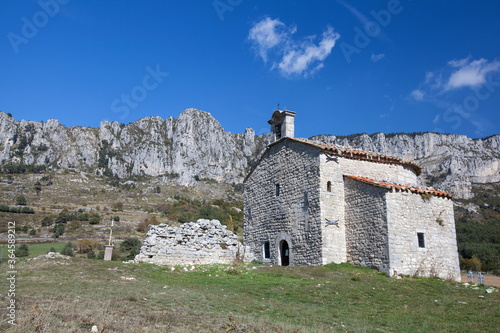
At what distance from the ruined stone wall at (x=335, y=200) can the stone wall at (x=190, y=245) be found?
4.77 m

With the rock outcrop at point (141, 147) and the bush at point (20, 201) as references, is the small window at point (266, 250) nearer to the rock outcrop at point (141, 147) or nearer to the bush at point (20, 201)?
the bush at point (20, 201)

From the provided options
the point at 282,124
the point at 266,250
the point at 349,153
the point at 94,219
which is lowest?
the point at 266,250

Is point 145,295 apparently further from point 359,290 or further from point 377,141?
point 377,141

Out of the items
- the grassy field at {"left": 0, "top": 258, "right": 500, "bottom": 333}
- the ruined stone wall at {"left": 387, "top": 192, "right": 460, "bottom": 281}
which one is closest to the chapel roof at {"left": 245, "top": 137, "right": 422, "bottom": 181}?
→ the ruined stone wall at {"left": 387, "top": 192, "right": 460, "bottom": 281}

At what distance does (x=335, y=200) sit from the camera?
67.4ft

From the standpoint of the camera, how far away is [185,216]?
70.9 m

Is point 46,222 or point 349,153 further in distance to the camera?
point 46,222

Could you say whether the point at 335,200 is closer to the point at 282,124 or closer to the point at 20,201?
the point at 282,124

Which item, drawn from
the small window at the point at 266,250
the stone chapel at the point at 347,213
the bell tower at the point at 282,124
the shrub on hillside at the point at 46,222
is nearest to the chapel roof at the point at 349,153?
the stone chapel at the point at 347,213

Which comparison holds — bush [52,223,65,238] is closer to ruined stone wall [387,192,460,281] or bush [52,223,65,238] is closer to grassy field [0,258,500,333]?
grassy field [0,258,500,333]

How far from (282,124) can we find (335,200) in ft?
21.4

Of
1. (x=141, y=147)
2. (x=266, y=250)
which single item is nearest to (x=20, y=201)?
(x=141, y=147)

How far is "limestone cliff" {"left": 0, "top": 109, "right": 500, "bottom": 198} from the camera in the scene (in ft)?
374

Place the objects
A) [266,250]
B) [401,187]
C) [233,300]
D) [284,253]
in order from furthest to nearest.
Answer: [266,250], [284,253], [401,187], [233,300]
